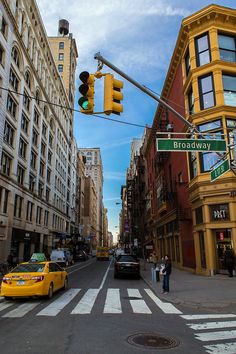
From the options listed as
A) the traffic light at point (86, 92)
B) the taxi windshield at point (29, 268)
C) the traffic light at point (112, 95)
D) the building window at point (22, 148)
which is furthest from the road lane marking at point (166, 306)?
the building window at point (22, 148)

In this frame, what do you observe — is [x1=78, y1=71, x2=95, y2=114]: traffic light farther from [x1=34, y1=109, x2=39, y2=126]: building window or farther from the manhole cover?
[x1=34, y1=109, x2=39, y2=126]: building window

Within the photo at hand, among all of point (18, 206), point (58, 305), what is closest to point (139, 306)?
point (58, 305)

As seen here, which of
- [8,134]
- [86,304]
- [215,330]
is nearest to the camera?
[215,330]

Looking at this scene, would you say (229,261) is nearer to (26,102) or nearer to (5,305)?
(5,305)

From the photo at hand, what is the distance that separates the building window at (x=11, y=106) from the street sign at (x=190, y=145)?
2824 centimetres

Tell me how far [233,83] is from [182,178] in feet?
30.1

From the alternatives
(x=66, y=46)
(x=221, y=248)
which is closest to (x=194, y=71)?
(x=221, y=248)

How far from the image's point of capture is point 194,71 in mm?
23672

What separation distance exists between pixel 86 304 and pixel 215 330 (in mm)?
5223

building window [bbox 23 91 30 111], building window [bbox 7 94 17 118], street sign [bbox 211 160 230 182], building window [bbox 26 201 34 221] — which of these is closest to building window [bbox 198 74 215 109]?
street sign [bbox 211 160 230 182]

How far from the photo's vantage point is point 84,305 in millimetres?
11469

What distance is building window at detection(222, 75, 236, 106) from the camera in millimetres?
22156

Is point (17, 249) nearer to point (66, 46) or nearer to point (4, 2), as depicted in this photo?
point (4, 2)

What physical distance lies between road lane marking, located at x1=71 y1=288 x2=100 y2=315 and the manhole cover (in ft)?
10.4
